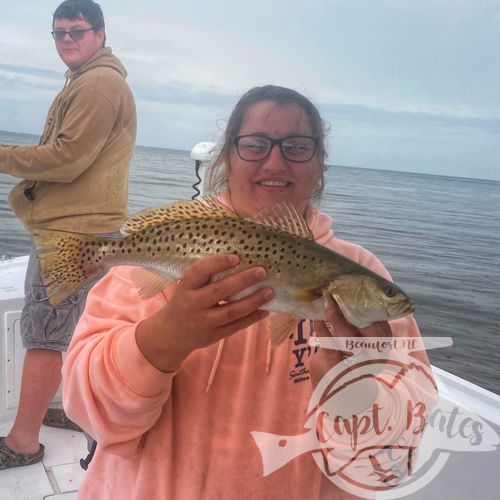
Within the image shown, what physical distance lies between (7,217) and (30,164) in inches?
762

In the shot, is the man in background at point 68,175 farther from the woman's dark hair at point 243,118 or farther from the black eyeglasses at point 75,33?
the woman's dark hair at point 243,118

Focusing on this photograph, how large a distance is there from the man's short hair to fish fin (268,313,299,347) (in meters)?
3.03

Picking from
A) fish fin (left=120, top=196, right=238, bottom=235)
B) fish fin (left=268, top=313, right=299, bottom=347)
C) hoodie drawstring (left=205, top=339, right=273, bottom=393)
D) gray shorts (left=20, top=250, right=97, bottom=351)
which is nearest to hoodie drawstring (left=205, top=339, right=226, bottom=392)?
hoodie drawstring (left=205, top=339, right=273, bottom=393)

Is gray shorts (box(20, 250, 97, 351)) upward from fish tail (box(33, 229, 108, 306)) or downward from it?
downward

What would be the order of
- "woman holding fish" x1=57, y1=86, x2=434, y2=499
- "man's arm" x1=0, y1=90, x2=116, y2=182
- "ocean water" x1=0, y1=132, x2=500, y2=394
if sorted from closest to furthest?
"woman holding fish" x1=57, y1=86, x2=434, y2=499 → "man's arm" x1=0, y1=90, x2=116, y2=182 → "ocean water" x1=0, y1=132, x2=500, y2=394

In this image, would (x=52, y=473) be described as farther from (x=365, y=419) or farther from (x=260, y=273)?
(x=260, y=273)

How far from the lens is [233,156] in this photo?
226cm

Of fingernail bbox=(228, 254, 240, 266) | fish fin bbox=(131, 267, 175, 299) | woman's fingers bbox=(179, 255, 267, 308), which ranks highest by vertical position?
fingernail bbox=(228, 254, 240, 266)

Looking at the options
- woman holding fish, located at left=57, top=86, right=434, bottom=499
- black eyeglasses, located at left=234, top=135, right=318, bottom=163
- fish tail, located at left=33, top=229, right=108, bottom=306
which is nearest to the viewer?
woman holding fish, located at left=57, top=86, right=434, bottom=499

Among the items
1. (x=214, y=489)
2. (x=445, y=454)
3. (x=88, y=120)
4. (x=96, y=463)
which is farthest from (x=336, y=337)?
(x=88, y=120)

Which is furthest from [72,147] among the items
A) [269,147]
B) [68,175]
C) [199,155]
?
[269,147]

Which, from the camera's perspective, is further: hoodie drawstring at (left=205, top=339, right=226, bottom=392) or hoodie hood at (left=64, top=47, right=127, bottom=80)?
hoodie hood at (left=64, top=47, right=127, bottom=80)

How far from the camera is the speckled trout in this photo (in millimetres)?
1788

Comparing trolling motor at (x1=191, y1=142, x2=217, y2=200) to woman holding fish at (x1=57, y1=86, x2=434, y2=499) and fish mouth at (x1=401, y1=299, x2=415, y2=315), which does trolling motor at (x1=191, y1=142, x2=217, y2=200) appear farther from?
fish mouth at (x1=401, y1=299, x2=415, y2=315)
